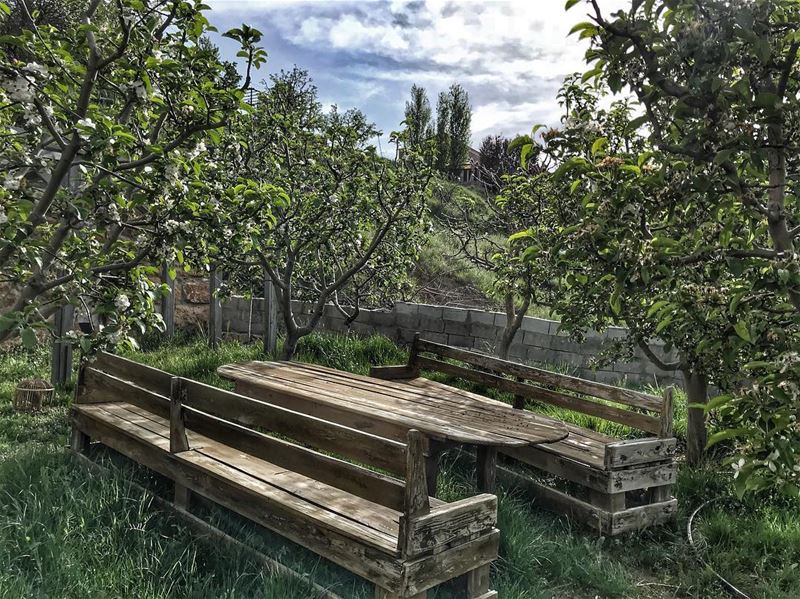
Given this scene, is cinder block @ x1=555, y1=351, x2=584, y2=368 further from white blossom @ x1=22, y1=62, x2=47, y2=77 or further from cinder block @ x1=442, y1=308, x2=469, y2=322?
white blossom @ x1=22, y1=62, x2=47, y2=77

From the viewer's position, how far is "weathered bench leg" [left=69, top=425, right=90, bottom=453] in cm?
468

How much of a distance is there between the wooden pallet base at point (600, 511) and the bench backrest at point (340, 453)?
1.37m

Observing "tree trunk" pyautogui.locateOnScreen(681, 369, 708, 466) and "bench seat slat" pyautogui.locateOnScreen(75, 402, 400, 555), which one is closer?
"bench seat slat" pyautogui.locateOnScreen(75, 402, 400, 555)

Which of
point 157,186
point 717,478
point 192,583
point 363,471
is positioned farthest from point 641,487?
point 157,186

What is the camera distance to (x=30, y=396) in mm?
6066

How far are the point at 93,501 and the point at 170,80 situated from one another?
2.45 m

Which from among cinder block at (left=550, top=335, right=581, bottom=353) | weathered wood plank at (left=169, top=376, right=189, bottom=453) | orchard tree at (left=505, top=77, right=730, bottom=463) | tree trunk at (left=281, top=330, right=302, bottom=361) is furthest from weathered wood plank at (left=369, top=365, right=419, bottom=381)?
orchard tree at (left=505, top=77, right=730, bottom=463)

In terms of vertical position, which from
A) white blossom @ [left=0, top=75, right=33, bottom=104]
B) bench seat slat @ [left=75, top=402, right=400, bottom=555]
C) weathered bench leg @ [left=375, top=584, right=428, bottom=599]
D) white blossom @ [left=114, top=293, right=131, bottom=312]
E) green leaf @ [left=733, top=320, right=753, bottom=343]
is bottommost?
weathered bench leg @ [left=375, top=584, right=428, bottom=599]

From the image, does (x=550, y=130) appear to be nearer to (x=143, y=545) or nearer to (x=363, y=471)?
(x=363, y=471)

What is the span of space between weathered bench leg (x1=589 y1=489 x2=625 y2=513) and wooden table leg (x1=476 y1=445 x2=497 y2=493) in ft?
2.58

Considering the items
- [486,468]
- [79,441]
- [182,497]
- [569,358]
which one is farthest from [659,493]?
[79,441]

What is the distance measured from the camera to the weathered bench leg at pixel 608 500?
4035 millimetres

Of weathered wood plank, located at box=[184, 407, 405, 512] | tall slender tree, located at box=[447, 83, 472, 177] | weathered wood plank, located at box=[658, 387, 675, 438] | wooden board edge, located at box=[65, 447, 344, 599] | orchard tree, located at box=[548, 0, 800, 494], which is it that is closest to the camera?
orchard tree, located at box=[548, 0, 800, 494]

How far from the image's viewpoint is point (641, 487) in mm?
4129
